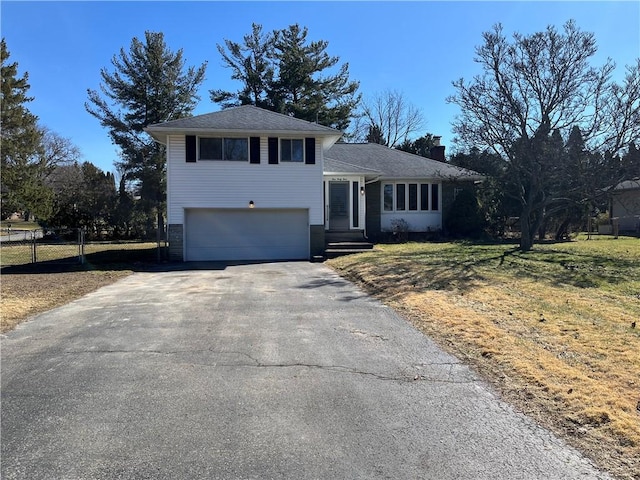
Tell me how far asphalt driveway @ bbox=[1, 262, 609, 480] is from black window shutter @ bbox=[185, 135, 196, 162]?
10.8 meters

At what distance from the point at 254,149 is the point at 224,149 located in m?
1.11

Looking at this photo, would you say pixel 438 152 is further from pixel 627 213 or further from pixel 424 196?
pixel 627 213

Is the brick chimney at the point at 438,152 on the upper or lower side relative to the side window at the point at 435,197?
upper

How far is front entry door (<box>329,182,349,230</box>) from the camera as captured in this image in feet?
67.5

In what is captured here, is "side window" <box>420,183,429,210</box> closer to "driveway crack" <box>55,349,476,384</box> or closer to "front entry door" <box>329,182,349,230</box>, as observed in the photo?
"front entry door" <box>329,182,349,230</box>

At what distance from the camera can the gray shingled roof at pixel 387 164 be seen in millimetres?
22688

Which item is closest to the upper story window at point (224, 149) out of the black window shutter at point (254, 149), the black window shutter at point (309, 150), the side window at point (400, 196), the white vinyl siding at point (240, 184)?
the black window shutter at point (254, 149)

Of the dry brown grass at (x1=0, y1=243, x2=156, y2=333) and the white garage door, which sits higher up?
the white garage door

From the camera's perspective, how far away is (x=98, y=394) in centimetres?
436

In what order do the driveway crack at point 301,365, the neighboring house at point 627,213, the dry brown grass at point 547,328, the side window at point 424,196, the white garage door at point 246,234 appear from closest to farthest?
the dry brown grass at point 547,328 < the driveway crack at point 301,365 < the white garage door at point 246,234 < the side window at point 424,196 < the neighboring house at point 627,213

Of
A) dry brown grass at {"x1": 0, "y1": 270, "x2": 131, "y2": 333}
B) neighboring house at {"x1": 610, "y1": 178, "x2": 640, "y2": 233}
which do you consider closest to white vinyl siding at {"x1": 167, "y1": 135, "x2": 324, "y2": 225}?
dry brown grass at {"x1": 0, "y1": 270, "x2": 131, "y2": 333}

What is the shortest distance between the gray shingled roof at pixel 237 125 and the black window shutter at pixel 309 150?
426mm

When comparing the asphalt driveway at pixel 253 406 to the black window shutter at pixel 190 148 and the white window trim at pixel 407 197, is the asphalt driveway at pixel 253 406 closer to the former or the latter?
the black window shutter at pixel 190 148

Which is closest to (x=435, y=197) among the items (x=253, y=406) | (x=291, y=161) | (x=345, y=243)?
(x=345, y=243)
